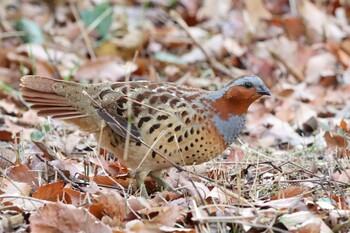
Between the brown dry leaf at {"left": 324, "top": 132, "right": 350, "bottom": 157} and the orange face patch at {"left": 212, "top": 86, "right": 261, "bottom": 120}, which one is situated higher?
the orange face patch at {"left": 212, "top": 86, "right": 261, "bottom": 120}

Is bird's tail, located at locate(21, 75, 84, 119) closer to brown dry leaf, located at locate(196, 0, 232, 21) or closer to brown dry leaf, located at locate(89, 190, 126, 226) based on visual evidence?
brown dry leaf, located at locate(89, 190, 126, 226)

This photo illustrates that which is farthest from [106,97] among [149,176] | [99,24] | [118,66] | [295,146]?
[99,24]

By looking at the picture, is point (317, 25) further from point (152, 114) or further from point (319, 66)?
point (152, 114)

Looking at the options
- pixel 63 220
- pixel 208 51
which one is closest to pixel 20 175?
pixel 63 220

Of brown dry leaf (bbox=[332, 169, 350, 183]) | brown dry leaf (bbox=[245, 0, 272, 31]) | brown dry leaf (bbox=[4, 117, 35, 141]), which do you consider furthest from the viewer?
brown dry leaf (bbox=[245, 0, 272, 31])

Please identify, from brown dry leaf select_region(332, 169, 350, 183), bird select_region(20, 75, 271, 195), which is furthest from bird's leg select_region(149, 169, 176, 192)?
brown dry leaf select_region(332, 169, 350, 183)

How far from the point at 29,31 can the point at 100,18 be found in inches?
27.9

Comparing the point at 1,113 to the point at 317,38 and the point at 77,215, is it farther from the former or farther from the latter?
the point at 317,38

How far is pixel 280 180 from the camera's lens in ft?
14.1

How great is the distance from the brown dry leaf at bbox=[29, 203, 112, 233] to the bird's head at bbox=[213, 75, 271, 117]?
126 centimetres

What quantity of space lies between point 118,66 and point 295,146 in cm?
206

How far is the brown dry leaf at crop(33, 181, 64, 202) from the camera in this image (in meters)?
3.88

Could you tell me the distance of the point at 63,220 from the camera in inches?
136

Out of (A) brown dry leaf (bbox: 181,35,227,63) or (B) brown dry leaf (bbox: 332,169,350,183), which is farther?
(A) brown dry leaf (bbox: 181,35,227,63)
